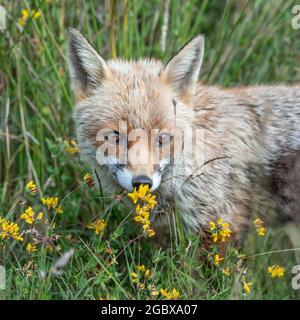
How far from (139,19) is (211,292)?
3.70 metres

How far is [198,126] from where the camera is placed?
5.03m

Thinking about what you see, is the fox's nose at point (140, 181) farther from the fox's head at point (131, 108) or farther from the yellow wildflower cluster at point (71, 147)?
the yellow wildflower cluster at point (71, 147)

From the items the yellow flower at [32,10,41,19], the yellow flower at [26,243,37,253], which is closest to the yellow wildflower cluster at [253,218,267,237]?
the yellow flower at [26,243,37,253]

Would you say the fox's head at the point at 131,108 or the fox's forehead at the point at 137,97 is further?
the fox's forehead at the point at 137,97

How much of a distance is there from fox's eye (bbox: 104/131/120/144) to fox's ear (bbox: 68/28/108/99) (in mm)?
527

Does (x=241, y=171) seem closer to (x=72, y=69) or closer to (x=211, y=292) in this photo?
(x=211, y=292)

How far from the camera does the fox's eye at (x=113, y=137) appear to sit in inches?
181

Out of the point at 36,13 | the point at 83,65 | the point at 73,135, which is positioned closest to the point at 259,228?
the point at 83,65

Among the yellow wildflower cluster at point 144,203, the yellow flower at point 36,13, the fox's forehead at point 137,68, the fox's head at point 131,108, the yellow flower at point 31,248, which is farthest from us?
the yellow flower at point 36,13

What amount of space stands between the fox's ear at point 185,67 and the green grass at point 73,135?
0.93 meters

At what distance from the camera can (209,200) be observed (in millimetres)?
4863

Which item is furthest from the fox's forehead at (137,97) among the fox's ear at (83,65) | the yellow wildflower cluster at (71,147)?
the yellow wildflower cluster at (71,147)

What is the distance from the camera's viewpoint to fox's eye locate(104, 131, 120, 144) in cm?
459
